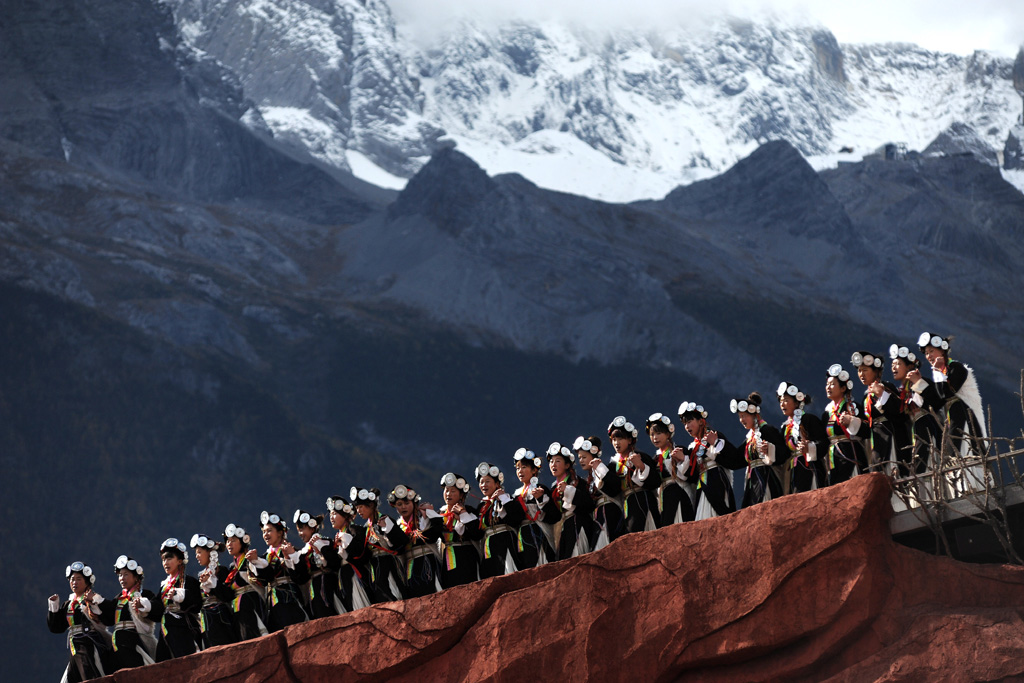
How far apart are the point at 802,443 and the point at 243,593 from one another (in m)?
6.05

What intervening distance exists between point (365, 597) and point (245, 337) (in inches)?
2508

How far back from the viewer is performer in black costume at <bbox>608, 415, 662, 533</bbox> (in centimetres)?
1148

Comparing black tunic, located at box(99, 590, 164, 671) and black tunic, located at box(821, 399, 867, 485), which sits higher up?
black tunic, located at box(821, 399, 867, 485)

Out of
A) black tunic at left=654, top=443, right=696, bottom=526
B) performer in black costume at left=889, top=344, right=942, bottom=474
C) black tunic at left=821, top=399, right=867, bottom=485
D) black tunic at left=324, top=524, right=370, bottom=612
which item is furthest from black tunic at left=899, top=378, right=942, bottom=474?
black tunic at left=324, top=524, right=370, bottom=612

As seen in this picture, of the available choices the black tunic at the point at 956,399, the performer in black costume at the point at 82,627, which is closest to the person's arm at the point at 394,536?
the performer in black costume at the point at 82,627

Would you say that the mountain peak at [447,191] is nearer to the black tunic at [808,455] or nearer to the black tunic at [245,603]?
the black tunic at [245,603]

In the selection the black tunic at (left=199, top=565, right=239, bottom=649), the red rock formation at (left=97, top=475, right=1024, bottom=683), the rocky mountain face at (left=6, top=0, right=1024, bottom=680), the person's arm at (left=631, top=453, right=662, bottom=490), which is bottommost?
the red rock formation at (left=97, top=475, right=1024, bottom=683)

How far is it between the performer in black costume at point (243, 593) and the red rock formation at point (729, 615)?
53.7 inches

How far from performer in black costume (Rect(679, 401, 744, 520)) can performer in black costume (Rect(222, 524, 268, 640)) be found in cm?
479

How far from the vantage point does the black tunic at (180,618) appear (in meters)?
12.9

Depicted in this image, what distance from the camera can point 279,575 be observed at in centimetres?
1283

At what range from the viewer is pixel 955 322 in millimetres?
81500

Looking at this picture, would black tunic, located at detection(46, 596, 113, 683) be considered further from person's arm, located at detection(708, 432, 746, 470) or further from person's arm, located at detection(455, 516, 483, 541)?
person's arm, located at detection(708, 432, 746, 470)

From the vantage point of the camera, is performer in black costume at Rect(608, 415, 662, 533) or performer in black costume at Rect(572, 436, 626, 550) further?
performer in black costume at Rect(572, 436, 626, 550)
